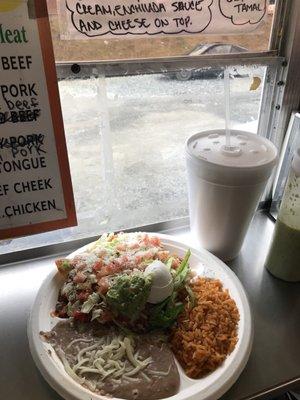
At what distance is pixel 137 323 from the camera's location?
0.80 metres

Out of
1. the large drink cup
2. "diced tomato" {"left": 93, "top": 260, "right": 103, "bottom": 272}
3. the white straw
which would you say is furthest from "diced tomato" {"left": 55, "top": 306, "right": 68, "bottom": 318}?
the white straw

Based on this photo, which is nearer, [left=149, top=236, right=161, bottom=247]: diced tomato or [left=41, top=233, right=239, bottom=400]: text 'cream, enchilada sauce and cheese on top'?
[left=41, top=233, right=239, bottom=400]: text 'cream, enchilada sauce and cheese on top'

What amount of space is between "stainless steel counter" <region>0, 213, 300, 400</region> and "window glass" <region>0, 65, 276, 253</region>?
145 millimetres

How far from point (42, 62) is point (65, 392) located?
0.66 metres

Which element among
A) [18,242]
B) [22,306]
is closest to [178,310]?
[22,306]

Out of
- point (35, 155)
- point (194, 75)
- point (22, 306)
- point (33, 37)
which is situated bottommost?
point (22, 306)

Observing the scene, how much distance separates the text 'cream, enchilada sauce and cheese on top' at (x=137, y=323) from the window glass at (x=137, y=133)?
0.24 meters

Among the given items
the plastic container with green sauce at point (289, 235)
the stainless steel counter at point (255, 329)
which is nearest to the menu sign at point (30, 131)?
the stainless steel counter at point (255, 329)

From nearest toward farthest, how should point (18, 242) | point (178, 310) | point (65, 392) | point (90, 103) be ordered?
1. point (65, 392)
2. point (178, 310)
3. point (90, 103)
4. point (18, 242)

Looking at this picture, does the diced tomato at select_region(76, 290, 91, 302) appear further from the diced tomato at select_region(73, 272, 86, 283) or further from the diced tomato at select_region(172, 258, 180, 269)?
the diced tomato at select_region(172, 258, 180, 269)

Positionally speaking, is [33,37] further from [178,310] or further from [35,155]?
[178,310]

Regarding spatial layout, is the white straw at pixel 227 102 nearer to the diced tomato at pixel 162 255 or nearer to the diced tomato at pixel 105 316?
the diced tomato at pixel 162 255

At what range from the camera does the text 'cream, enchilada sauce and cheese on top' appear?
0.72 meters

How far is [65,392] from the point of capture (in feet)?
2.15
